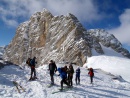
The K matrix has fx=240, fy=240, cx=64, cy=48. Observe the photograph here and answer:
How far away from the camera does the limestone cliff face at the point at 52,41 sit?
271ft

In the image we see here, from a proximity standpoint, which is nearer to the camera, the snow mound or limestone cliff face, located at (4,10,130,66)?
the snow mound

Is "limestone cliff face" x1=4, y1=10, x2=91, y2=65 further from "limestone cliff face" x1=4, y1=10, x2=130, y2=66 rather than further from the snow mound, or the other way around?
the snow mound

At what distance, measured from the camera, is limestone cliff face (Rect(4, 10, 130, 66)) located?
82.6m

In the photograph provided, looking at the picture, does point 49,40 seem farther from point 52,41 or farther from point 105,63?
point 105,63

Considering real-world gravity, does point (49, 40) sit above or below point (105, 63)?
above

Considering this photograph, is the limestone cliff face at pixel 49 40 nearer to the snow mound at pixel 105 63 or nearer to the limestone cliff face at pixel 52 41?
the limestone cliff face at pixel 52 41

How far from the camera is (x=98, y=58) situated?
250ft

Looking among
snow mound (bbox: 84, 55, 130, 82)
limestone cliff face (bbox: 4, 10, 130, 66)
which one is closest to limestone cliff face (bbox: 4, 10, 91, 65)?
limestone cliff face (bbox: 4, 10, 130, 66)

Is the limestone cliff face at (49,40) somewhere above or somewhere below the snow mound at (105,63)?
above

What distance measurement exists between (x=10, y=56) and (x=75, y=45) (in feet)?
189

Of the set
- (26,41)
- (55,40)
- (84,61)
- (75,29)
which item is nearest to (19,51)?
(26,41)

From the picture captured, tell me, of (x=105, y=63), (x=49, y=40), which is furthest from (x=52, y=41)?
(x=105, y=63)

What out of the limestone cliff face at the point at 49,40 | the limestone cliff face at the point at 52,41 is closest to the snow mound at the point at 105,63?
the limestone cliff face at the point at 52,41

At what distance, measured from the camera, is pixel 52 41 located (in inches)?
3903
